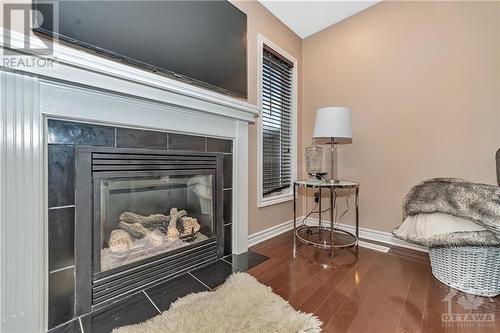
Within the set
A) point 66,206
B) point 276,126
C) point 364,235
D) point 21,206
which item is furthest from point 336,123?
point 21,206

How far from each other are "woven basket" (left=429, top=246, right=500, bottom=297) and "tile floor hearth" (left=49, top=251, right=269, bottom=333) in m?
1.20

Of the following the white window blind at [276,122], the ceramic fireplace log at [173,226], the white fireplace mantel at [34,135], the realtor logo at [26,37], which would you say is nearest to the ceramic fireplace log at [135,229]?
the ceramic fireplace log at [173,226]

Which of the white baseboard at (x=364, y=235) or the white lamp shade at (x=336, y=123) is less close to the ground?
the white lamp shade at (x=336, y=123)

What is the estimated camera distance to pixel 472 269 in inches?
51.5

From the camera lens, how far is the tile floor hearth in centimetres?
107

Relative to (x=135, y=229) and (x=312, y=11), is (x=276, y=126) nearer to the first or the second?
(x=312, y=11)

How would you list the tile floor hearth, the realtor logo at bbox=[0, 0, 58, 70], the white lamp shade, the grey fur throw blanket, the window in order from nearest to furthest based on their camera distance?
the realtor logo at bbox=[0, 0, 58, 70] → the tile floor hearth → the grey fur throw blanket → the white lamp shade → the window

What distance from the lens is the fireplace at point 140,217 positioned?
A: 1.14 m

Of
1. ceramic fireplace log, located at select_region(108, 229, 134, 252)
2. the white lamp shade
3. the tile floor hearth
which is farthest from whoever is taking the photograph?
the white lamp shade

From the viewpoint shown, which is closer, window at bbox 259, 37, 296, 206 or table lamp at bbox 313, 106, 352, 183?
table lamp at bbox 313, 106, 352, 183

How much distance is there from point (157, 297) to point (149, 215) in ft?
1.63

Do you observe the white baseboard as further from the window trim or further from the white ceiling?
the white ceiling

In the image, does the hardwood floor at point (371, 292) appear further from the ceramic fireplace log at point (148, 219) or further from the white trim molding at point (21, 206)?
the white trim molding at point (21, 206)

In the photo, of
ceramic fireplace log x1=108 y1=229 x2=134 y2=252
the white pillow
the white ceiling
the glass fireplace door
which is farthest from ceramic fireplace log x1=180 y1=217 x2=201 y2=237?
the white ceiling
